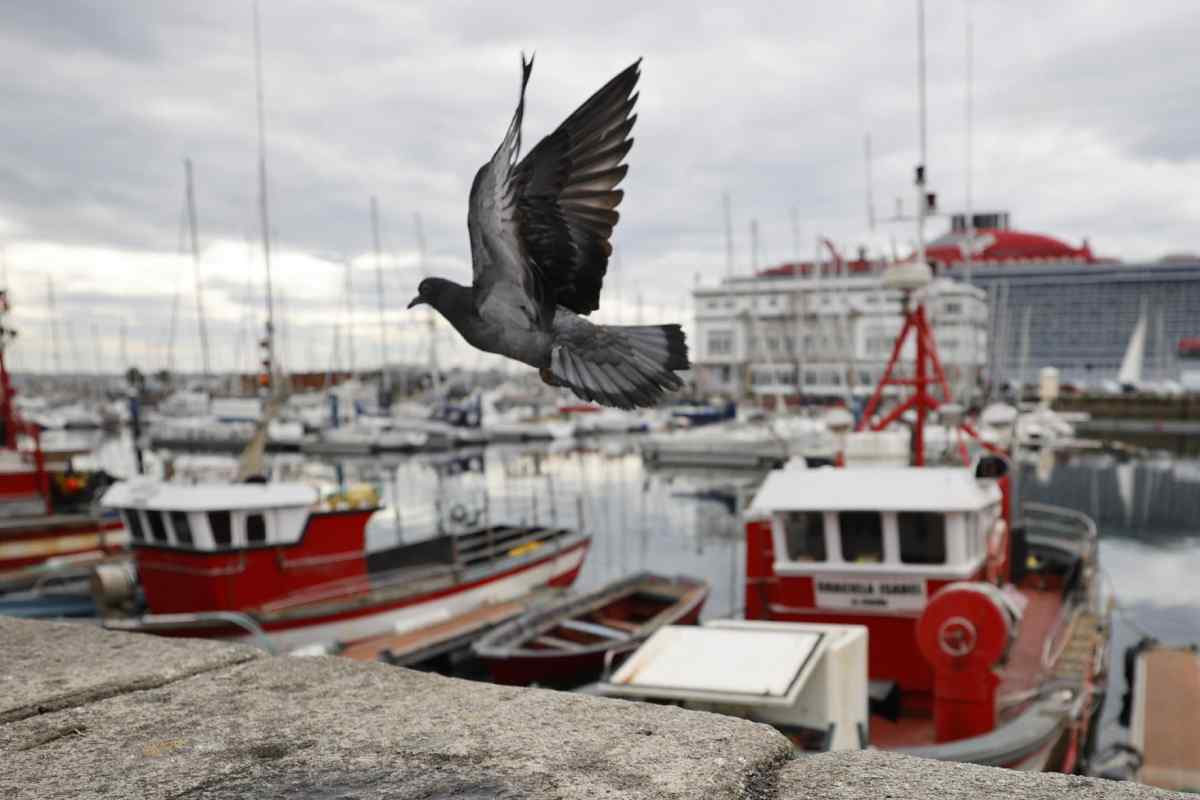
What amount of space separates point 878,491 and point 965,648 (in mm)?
2333

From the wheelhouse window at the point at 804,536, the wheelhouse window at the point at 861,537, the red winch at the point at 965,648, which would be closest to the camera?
the red winch at the point at 965,648

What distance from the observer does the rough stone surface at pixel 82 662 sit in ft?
8.64

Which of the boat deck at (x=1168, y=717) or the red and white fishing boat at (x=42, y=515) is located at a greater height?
the red and white fishing boat at (x=42, y=515)

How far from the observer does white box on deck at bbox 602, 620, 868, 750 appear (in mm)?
6488

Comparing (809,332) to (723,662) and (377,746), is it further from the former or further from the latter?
(377,746)

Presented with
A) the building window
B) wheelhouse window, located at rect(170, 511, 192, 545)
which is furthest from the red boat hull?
the building window

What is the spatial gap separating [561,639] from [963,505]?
6.92 meters

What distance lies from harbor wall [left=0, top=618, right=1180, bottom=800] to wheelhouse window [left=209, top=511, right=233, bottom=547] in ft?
32.7

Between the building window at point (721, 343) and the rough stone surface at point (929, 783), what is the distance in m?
91.4

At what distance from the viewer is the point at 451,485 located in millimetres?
42250

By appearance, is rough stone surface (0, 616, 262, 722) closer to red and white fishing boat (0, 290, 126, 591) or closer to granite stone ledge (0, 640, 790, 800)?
granite stone ledge (0, 640, 790, 800)

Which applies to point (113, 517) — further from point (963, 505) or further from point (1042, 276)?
point (1042, 276)

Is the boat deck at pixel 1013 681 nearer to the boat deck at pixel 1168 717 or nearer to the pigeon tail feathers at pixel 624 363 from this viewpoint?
the boat deck at pixel 1168 717

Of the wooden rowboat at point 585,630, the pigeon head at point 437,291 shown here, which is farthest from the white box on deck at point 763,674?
the pigeon head at point 437,291
